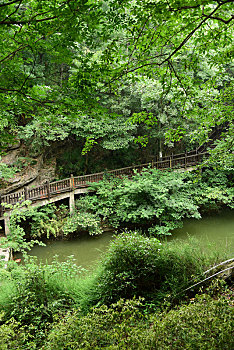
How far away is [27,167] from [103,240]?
20.4 ft

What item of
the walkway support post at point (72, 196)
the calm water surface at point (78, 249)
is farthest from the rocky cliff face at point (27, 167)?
the calm water surface at point (78, 249)

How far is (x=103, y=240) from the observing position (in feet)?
31.0

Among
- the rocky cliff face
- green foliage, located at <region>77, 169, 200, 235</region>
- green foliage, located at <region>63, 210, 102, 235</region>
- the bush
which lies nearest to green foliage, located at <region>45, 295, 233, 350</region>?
the bush

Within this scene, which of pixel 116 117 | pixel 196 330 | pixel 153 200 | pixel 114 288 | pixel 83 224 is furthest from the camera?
pixel 153 200

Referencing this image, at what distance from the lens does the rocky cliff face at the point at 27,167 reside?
11521 mm

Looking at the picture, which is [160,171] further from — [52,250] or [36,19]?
[36,19]

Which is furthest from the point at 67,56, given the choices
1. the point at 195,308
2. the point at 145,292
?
the point at 145,292

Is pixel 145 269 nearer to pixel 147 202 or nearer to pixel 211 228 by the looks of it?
pixel 147 202

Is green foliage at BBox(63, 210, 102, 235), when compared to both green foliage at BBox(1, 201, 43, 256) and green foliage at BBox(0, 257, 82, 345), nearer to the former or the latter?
green foliage at BBox(1, 201, 43, 256)

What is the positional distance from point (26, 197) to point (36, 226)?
4.40ft

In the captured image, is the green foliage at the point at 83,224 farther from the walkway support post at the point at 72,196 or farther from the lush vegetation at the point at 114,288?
the lush vegetation at the point at 114,288

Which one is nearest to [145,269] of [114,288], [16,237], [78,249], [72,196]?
[114,288]

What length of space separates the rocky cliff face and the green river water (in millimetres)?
4116

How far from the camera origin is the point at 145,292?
307 centimetres
